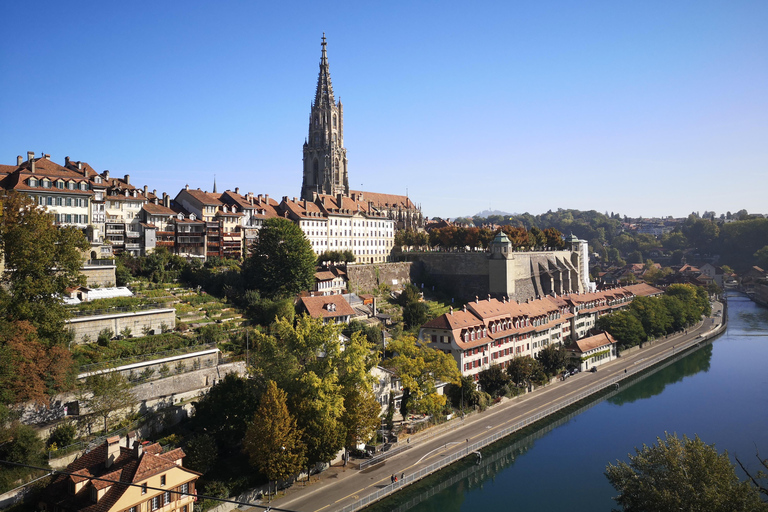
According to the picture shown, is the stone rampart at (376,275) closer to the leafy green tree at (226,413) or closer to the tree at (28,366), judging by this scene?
the leafy green tree at (226,413)

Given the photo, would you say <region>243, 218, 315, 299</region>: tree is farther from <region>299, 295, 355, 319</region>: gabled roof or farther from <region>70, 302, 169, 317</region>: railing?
<region>70, 302, 169, 317</region>: railing

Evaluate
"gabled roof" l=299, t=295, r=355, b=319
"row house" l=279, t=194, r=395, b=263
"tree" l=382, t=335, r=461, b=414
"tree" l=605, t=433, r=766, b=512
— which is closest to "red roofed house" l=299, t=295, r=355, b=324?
"gabled roof" l=299, t=295, r=355, b=319

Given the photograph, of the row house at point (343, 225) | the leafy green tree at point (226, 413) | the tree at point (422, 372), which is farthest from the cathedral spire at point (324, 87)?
the leafy green tree at point (226, 413)

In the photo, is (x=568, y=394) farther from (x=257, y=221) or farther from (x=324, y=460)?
(x=257, y=221)

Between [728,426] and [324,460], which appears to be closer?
[324,460]

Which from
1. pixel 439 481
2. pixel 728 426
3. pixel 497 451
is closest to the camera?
pixel 439 481

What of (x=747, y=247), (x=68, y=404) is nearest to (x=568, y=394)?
(x=68, y=404)

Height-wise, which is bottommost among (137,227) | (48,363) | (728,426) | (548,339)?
(728,426)
